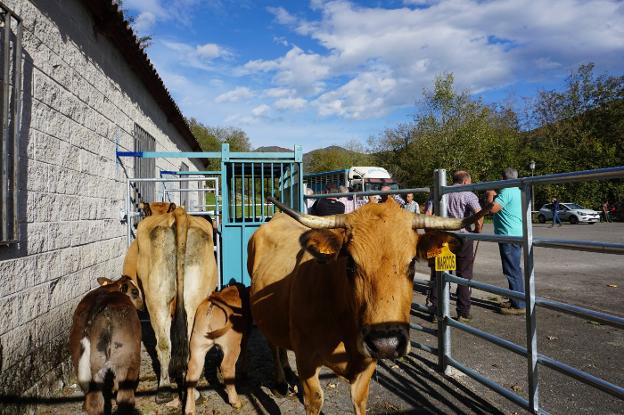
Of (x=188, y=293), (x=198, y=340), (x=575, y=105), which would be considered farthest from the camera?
(x=575, y=105)

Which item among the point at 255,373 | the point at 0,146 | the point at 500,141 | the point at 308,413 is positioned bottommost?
the point at 255,373

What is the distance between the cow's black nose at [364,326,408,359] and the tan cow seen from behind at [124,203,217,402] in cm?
261

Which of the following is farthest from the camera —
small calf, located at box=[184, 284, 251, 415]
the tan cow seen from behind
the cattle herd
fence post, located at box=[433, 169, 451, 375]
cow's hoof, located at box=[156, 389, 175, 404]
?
fence post, located at box=[433, 169, 451, 375]

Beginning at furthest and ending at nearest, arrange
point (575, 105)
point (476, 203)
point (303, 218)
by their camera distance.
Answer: point (575, 105), point (476, 203), point (303, 218)

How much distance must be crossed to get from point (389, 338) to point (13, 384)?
10.8 ft

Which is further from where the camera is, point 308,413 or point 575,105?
point 575,105

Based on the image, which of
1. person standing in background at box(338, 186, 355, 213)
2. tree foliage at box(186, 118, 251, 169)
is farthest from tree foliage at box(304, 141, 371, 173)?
person standing in background at box(338, 186, 355, 213)

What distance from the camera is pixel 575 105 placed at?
131ft

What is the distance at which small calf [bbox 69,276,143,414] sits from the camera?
355 cm

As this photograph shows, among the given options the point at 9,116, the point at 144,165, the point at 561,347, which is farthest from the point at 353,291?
the point at 144,165

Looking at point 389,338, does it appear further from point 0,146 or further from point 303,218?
point 0,146

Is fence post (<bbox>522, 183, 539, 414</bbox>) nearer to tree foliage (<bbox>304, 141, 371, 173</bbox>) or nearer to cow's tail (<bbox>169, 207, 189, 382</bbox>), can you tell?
cow's tail (<bbox>169, 207, 189, 382</bbox>)

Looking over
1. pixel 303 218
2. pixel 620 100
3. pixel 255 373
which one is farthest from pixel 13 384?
pixel 620 100

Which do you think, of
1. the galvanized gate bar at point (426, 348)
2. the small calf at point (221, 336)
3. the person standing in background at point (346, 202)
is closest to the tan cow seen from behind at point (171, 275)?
the small calf at point (221, 336)
